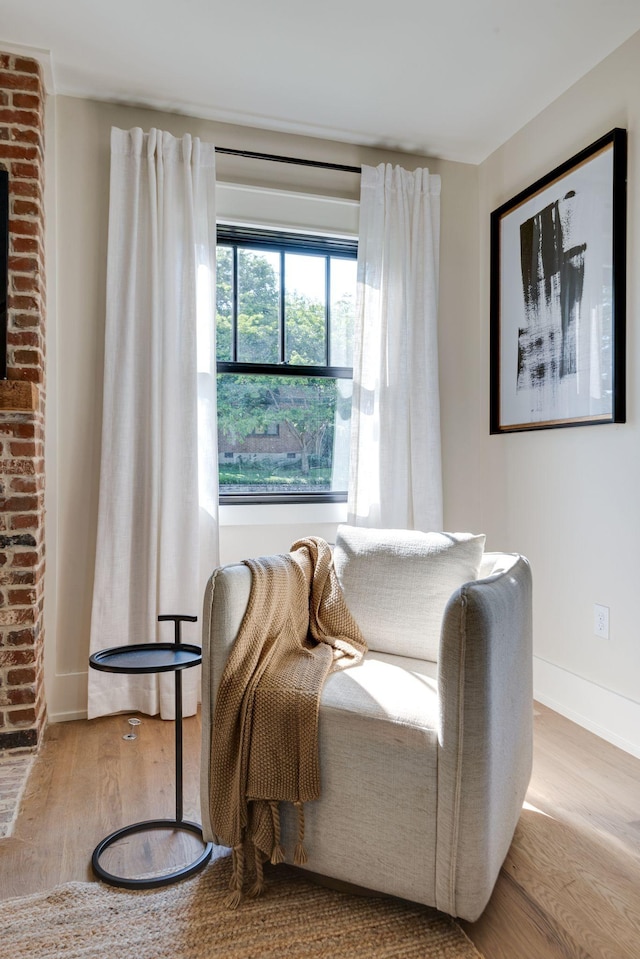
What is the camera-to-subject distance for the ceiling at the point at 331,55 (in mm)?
2211

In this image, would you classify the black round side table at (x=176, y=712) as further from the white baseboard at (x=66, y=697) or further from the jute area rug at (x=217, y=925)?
the white baseboard at (x=66, y=697)

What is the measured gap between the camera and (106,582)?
2660 millimetres

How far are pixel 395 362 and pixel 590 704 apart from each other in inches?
65.3

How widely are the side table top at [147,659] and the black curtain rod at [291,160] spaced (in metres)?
2.17

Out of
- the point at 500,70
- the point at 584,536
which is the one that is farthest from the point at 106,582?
the point at 500,70

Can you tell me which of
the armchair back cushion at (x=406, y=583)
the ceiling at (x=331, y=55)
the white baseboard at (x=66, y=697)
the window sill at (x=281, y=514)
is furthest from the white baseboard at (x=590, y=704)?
the ceiling at (x=331, y=55)

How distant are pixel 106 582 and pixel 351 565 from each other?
112cm

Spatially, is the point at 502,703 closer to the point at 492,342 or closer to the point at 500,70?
the point at 492,342

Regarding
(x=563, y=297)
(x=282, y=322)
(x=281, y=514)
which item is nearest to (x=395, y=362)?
(x=282, y=322)

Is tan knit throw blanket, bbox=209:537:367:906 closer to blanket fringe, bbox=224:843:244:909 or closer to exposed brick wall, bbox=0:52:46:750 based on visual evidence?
blanket fringe, bbox=224:843:244:909

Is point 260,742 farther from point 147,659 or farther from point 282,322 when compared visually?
point 282,322

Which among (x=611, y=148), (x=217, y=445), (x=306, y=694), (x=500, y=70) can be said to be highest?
(x=500, y=70)

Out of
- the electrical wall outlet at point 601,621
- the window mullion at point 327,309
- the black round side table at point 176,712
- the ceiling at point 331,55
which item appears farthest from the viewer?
the window mullion at point 327,309

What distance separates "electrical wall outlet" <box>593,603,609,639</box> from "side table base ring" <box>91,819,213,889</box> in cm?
162
